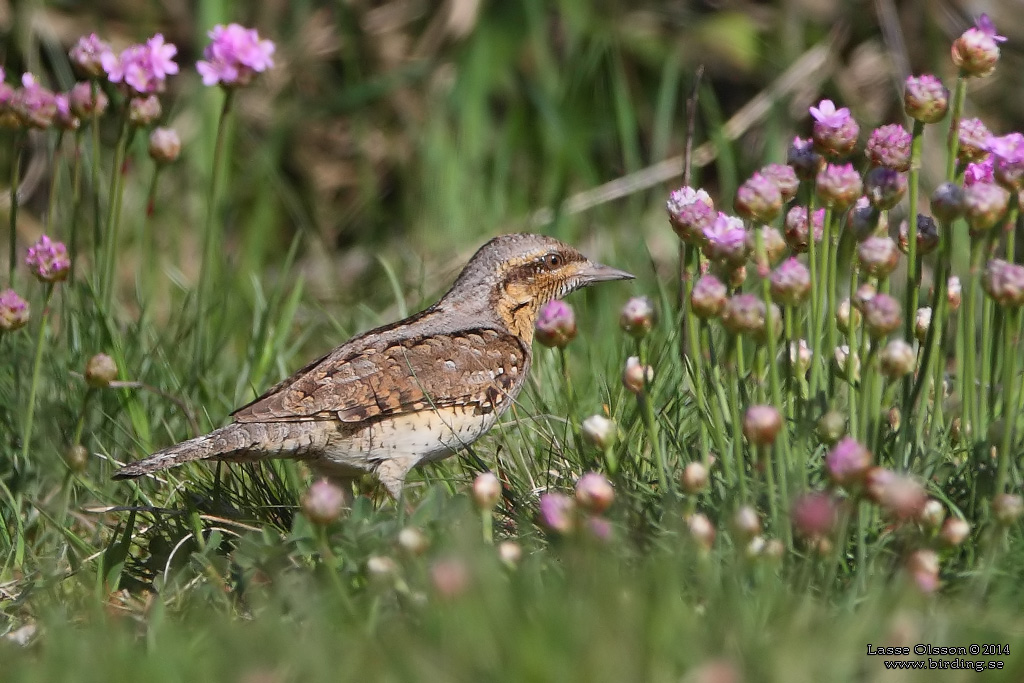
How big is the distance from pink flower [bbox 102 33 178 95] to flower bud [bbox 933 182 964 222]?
2469mm

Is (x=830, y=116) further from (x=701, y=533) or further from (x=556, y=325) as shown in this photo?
(x=701, y=533)

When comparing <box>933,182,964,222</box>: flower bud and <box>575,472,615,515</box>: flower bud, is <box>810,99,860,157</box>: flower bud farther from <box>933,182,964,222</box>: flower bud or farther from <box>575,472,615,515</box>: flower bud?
<box>575,472,615,515</box>: flower bud

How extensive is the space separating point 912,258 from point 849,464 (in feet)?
2.65

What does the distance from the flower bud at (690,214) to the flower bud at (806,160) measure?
242 millimetres

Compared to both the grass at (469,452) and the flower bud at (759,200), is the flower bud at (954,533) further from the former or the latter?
the flower bud at (759,200)

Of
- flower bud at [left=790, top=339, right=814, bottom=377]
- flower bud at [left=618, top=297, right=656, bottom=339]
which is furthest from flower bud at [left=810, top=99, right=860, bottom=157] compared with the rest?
flower bud at [left=618, top=297, right=656, bottom=339]

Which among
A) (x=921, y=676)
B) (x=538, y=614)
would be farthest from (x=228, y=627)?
(x=921, y=676)

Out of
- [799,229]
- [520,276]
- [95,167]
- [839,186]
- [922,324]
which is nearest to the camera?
[839,186]

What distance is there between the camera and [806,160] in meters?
3.17

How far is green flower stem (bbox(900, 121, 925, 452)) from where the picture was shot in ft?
10.2

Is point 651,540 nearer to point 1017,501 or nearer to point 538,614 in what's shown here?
point 538,614

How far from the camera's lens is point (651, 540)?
3.00 m

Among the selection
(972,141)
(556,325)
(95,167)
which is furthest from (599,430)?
(95,167)

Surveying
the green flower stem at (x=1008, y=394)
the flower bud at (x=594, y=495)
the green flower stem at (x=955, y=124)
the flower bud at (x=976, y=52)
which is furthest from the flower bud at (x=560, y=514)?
the flower bud at (x=976, y=52)
